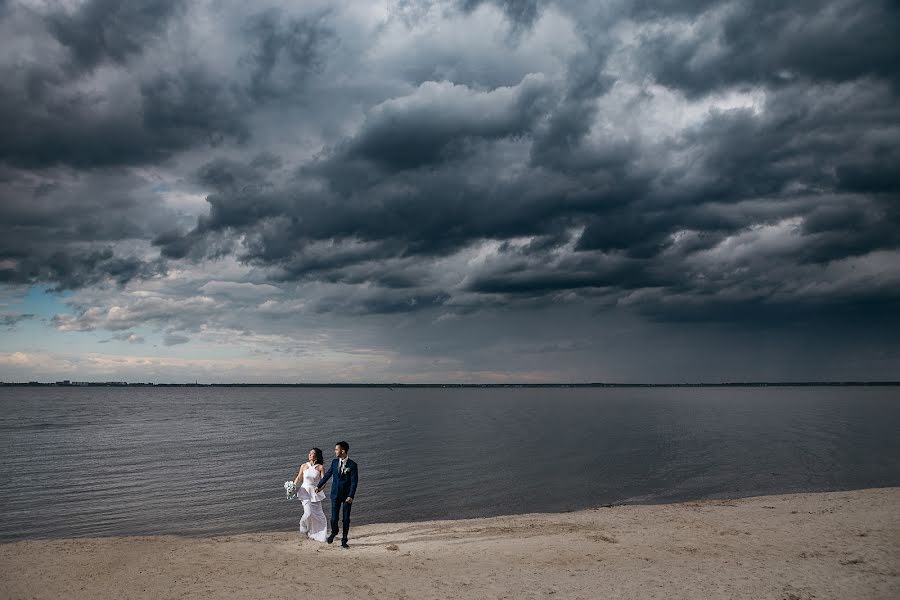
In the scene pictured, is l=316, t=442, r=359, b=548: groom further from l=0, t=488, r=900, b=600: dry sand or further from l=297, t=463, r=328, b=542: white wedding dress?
l=0, t=488, r=900, b=600: dry sand

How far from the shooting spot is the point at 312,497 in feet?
55.8

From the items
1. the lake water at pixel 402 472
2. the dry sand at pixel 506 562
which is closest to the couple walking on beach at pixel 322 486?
the dry sand at pixel 506 562

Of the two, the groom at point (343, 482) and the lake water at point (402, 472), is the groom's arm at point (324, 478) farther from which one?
the lake water at point (402, 472)

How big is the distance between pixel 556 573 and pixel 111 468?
33.0m

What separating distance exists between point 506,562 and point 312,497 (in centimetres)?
600

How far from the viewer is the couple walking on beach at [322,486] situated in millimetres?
16531

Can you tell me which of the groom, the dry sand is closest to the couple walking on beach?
the groom

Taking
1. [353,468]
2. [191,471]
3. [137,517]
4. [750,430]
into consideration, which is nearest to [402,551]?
[353,468]

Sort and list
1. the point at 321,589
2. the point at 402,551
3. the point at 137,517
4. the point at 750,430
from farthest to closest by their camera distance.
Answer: the point at 750,430, the point at 137,517, the point at 402,551, the point at 321,589

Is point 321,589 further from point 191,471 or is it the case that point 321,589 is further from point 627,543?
point 191,471

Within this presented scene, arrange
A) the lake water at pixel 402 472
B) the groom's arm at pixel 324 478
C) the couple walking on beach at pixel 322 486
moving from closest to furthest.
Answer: the couple walking on beach at pixel 322 486, the groom's arm at pixel 324 478, the lake water at pixel 402 472

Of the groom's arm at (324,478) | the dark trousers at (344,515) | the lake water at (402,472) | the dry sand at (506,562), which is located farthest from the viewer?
the lake water at (402,472)

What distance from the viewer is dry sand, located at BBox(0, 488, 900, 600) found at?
1283 cm

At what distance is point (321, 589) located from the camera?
1291cm
